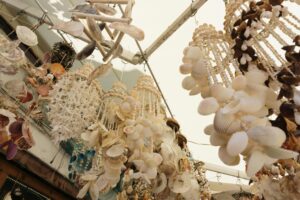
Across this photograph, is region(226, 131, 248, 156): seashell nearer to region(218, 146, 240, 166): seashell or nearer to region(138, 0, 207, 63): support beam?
region(218, 146, 240, 166): seashell

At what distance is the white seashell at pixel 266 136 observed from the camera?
14.2 inches

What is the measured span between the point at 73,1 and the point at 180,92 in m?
0.91

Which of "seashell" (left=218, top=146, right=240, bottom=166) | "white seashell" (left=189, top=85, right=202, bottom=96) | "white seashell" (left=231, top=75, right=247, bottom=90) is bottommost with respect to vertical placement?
"seashell" (left=218, top=146, right=240, bottom=166)

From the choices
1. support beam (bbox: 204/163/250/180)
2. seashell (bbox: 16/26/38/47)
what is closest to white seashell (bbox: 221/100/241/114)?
seashell (bbox: 16/26/38/47)

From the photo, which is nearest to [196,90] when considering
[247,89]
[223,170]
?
[247,89]

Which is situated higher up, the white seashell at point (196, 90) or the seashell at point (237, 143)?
the white seashell at point (196, 90)

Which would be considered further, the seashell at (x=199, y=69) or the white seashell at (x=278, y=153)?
the seashell at (x=199, y=69)

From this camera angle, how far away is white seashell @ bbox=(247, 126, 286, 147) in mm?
361

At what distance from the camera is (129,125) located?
0.67 m

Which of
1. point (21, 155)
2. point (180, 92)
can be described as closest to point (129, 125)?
point (21, 155)

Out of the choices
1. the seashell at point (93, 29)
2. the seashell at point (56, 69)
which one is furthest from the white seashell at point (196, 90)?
the seashell at point (56, 69)

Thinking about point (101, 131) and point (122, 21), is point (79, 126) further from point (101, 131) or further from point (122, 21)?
point (122, 21)

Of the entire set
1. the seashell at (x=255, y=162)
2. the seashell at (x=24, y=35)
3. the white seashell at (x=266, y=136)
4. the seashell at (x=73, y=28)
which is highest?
the seashell at (x=24, y=35)

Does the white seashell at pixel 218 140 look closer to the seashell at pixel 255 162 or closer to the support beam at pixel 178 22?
the seashell at pixel 255 162
